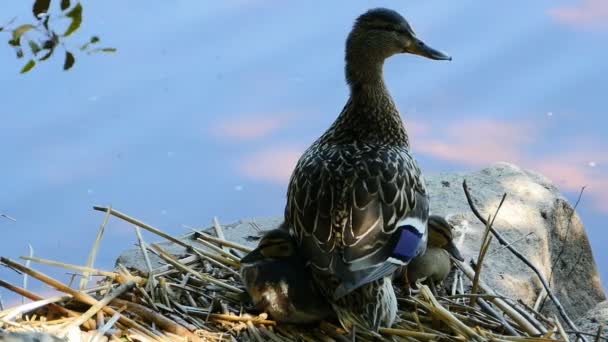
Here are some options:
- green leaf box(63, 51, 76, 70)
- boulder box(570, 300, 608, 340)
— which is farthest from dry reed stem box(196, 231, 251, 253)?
green leaf box(63, 51, 76, 70)

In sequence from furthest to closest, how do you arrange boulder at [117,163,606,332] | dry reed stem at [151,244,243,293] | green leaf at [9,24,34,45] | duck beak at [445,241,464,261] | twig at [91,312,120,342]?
boulder at [117,163,606,332], duck beak at [445,241,464,261], dry reed stem at [151,244,243,293], twig at [91,312,120,342], green leaf at [9,24,34,45]

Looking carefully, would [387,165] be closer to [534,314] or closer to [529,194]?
[534,314]

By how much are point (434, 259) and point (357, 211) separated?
409 mm

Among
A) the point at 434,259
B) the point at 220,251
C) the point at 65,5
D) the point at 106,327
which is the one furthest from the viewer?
the point at 220,251

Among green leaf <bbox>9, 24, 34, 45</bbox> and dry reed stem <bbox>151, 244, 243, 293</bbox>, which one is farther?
dry reed stem <bbox>151, 244, 243, 293</bbox>

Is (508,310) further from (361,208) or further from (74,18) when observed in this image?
(74,18)

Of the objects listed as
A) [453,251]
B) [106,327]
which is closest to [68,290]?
[106,327]

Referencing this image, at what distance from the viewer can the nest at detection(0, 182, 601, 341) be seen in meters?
2.76

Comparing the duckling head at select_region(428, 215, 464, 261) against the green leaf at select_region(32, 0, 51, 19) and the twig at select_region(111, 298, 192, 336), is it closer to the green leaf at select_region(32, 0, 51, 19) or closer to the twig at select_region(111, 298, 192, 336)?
the twig at select_region(111, 298, 192, 336)

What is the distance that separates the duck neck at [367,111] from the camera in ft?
10.9

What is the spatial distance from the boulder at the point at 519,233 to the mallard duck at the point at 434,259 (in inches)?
15.3

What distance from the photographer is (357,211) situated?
2846mm

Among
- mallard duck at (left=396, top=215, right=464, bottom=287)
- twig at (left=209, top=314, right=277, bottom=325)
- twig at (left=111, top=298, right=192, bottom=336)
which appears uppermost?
mallard duck at (left=396, top=215, right=464, bottom=287)

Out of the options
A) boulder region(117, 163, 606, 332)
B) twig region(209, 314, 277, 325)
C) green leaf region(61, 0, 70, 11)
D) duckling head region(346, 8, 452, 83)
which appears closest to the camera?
green leaf region(61, 0, 70, 11)
